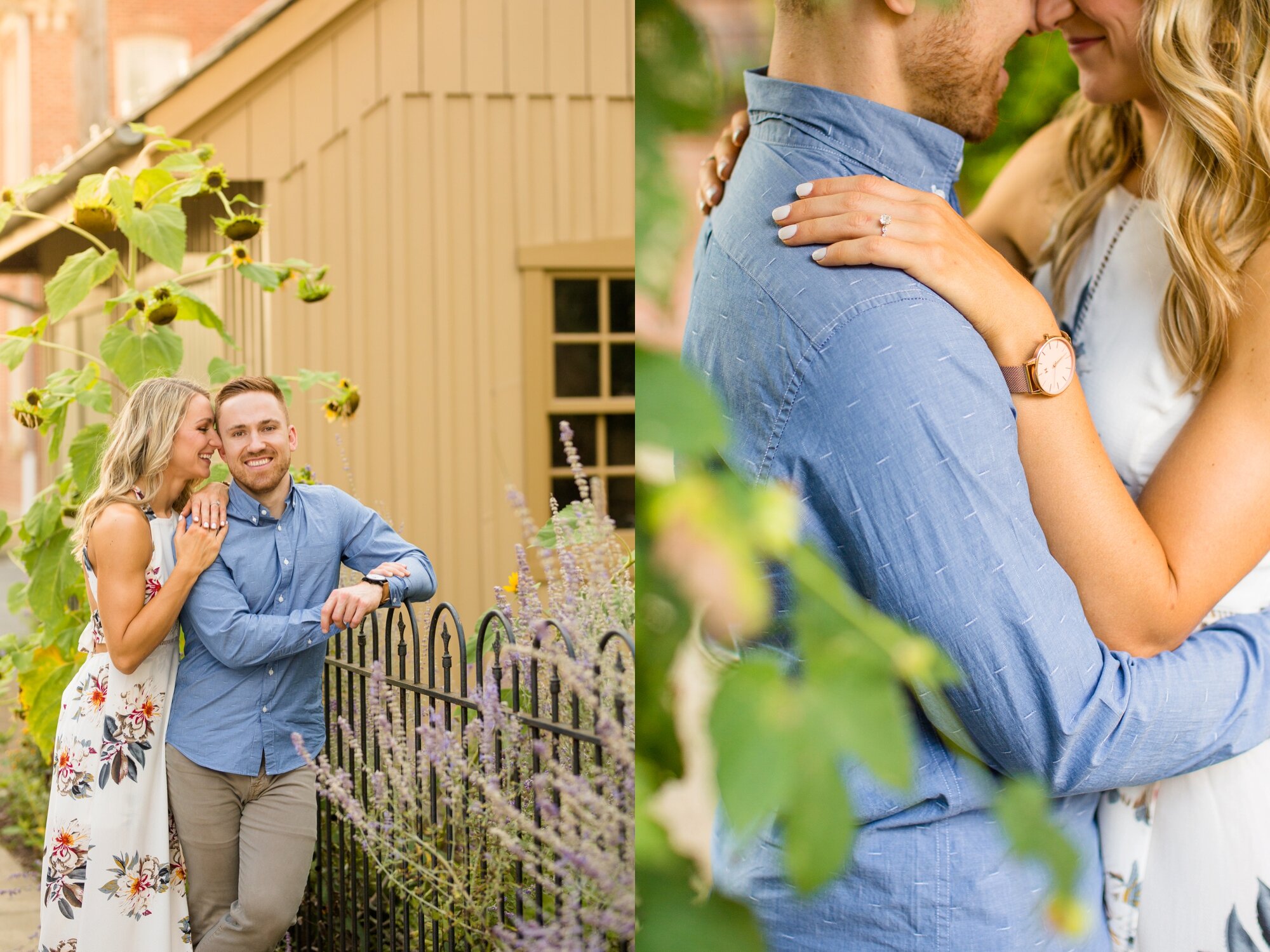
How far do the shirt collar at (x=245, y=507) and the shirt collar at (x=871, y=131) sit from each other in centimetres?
66

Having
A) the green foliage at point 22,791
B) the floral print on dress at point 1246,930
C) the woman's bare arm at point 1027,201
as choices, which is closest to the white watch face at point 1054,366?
the woman's bare arm at point 1027,201

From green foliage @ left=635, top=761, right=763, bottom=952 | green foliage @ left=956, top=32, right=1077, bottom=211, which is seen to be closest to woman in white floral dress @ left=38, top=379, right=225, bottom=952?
green foliage @ left=635, top=761, right=763, bottom=952

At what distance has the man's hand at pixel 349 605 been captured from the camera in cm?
102

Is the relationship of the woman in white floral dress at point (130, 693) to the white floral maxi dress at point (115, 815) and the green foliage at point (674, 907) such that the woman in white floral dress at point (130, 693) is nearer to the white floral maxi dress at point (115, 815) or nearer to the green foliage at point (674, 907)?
the white floral maxi dress at point (115, 815)

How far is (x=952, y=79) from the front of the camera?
963 millimetres

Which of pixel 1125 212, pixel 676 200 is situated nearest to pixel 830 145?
pixel 676 200

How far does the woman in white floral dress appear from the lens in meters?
0.97

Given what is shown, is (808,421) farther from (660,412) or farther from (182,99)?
(182,99)

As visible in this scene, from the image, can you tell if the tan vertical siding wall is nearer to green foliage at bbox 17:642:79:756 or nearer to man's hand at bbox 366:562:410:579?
man's hand at bbox 366:562:410:579

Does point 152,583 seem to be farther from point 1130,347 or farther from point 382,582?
point 1130,347

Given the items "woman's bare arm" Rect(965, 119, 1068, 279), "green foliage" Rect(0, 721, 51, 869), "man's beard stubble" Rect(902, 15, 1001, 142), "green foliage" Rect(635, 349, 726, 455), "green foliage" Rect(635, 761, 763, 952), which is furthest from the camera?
"woman's bare arm" Rect(965, 119, 1068, 279)

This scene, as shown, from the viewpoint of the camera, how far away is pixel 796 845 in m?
0.41

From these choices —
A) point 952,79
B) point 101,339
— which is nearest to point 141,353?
point 101,339

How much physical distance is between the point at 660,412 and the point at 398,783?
2.79 ft
